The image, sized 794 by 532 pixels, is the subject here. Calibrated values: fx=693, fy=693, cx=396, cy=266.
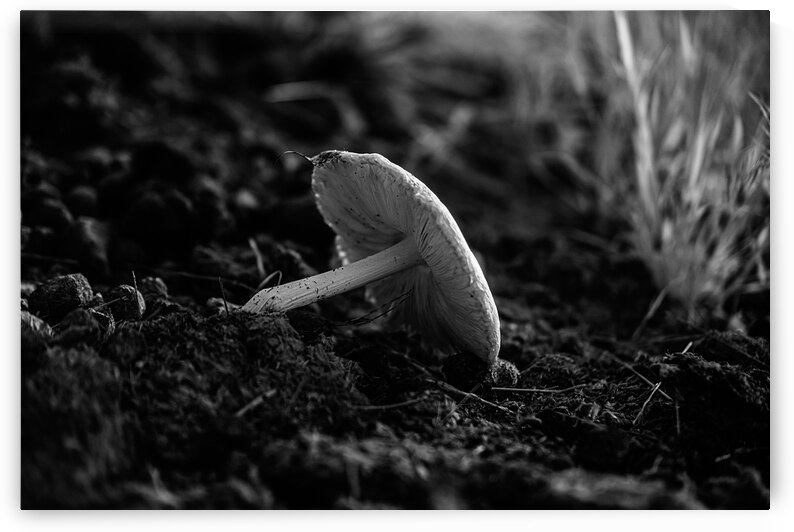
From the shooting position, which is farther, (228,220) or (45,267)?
(228,220)

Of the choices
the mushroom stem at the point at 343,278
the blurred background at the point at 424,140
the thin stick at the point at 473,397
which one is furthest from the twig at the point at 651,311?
the mushroom stem at the point at 343,278

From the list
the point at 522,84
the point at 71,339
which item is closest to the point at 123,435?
the point at 71,339

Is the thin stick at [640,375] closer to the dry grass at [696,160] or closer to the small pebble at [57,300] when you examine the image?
the dry grass at [696,160]

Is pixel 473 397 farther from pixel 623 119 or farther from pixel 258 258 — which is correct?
pixel 623 119

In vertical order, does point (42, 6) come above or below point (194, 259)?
above

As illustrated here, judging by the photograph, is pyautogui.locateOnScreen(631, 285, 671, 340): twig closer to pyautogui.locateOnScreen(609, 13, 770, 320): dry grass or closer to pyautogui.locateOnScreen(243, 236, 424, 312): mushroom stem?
pyautogui.locateOnScreen(609, 13, 770, 320): dry grass

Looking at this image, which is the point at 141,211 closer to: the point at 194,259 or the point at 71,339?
the point at 194,259

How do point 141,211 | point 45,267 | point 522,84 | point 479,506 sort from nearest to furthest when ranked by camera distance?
point 479,506, point 45,267, point 141,211, point 522,84

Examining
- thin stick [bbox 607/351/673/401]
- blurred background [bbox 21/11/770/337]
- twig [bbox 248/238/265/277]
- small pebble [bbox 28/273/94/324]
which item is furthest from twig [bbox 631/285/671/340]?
small pebble [bbox 28/273/94/324]
